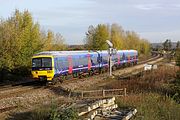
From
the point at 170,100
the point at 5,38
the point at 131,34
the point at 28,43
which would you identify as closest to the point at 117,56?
the point at 28,43

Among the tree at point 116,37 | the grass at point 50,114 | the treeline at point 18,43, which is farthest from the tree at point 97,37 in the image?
the grass at point 50,114

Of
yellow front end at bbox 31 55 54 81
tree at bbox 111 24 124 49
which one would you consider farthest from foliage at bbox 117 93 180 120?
tree at bbox 111 24 124 49

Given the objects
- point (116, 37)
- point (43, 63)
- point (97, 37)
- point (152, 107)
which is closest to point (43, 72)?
point (43, 63)

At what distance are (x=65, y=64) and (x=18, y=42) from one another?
5761mm

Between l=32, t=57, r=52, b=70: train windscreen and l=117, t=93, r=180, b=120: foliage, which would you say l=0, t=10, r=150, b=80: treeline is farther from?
l=117, t=93, r=180, b=120: foliage

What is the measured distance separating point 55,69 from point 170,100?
38.9ft

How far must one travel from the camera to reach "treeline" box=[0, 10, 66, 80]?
30.8 meters

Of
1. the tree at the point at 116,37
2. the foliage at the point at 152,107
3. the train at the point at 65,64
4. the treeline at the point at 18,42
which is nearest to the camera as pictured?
the foliage at the point at 152,107

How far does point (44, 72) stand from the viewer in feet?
85.6

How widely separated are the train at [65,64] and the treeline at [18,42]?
14.7ft

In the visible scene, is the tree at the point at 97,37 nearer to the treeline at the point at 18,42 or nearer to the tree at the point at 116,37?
the tree at the point at 116,37

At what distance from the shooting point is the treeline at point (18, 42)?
A: 30.8 m

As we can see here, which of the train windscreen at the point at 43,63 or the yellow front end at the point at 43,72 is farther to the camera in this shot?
the train windscreen at the point at 43,63

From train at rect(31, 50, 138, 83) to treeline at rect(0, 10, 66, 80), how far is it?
14.7 feet
